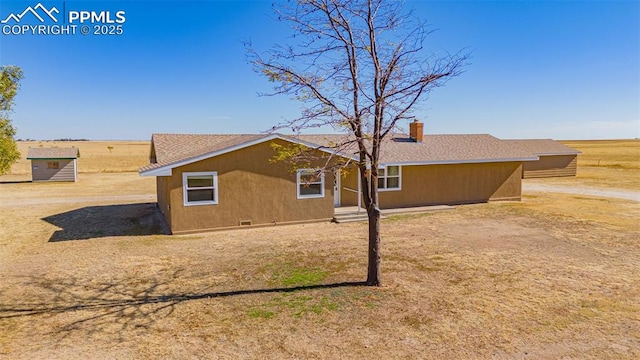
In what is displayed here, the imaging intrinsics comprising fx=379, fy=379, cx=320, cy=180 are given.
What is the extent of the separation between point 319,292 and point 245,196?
7.41m

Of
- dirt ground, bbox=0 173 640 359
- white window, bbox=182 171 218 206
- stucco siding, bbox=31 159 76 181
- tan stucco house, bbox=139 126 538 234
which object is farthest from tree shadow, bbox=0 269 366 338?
stucco siding, bbox=31 159 76 181

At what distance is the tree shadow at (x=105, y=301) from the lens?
23.0ft

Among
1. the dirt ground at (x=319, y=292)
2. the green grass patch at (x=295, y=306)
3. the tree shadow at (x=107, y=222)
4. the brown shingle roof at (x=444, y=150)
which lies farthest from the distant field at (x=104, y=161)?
the green grass patch at (x=295, y=306)

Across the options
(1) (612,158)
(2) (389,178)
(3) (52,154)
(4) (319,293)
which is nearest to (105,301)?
(4) (319,293)

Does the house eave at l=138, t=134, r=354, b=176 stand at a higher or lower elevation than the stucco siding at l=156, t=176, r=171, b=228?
higher

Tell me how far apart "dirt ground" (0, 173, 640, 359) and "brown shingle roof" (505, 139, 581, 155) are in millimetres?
21642

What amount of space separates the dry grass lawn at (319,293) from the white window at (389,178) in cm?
427

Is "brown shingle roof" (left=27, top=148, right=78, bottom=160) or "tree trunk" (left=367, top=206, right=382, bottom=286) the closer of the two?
"tree trunk" (left=367, top=206, right=382, bottom=286)

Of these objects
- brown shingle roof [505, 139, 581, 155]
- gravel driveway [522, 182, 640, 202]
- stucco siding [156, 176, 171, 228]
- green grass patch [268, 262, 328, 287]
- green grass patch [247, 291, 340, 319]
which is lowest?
green grass patch [247, 291, 340, 319]

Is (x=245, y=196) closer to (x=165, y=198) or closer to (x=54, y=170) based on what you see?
(x=165, y=198)

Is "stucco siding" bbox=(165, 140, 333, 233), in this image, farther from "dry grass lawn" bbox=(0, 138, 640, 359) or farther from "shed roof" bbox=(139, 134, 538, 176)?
"dry grass lawn" bbox=(0, 138, 640, 359)

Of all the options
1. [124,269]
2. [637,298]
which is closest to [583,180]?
[637,298]

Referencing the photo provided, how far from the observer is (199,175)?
1422cm

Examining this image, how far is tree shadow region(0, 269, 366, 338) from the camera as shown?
700cm
